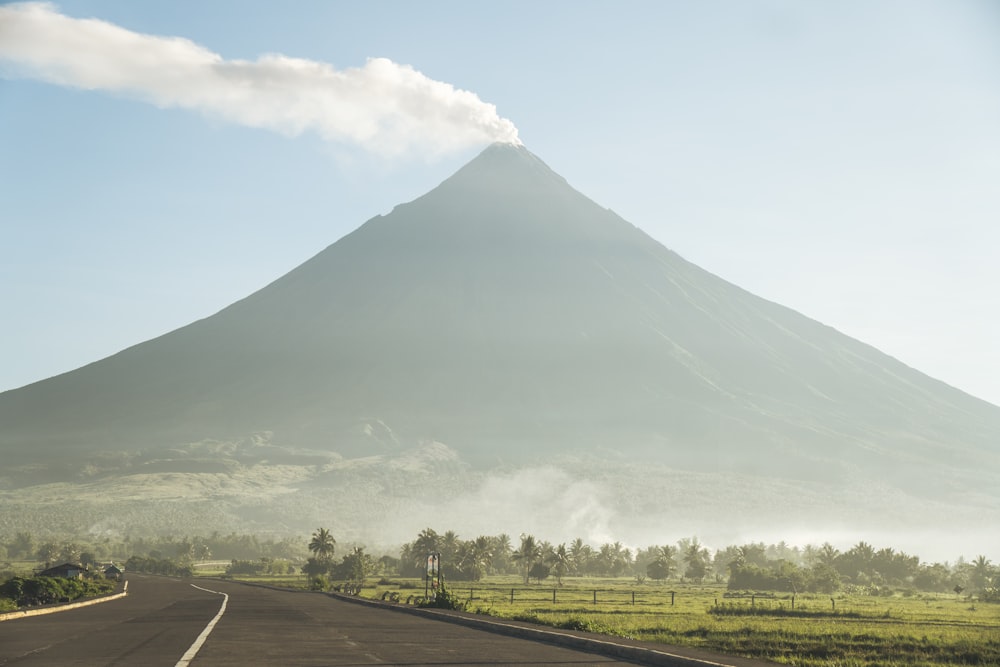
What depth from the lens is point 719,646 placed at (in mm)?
31656

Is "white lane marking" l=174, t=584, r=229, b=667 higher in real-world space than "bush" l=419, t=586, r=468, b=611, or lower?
lower

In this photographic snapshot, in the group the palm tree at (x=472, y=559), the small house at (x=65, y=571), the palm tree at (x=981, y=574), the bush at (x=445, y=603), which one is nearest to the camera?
the bush at (x=445, y=603)

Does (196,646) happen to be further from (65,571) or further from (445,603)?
(65,571)

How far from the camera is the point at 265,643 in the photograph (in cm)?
2617

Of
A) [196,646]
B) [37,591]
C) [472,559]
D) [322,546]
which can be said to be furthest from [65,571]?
[472,559]

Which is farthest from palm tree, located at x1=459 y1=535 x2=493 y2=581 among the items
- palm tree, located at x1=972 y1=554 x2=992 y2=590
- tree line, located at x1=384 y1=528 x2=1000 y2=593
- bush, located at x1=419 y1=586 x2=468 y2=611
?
bush, located at x1=419 y1=586 x2=468 y2=611

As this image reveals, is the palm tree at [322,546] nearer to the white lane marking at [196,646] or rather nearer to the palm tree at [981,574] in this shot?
the palm tree at [981,574]

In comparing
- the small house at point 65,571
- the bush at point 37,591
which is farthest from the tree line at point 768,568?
the bush at point 37,591

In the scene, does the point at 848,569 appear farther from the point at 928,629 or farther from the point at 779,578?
the point at 928,629

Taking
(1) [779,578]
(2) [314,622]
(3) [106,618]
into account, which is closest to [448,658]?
(2) [314,622]

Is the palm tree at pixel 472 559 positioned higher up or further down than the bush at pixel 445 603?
higher up

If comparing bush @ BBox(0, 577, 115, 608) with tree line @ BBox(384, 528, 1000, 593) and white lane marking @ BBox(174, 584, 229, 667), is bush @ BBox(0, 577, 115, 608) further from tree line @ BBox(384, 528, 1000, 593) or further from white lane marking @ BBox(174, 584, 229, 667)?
tree line @ BBox(384, 528, 1000, 593)

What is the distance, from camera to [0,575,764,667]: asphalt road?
22047mm

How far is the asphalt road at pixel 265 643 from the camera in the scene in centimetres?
2205
